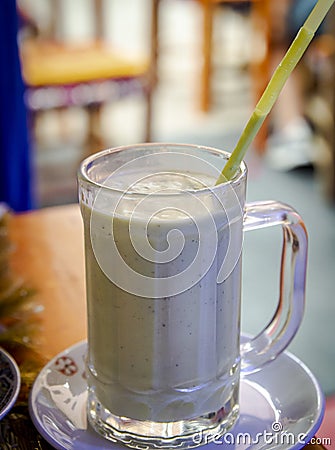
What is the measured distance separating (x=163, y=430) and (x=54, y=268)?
34 centimetres

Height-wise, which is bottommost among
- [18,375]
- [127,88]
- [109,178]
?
[127,88]

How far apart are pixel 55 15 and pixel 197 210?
249 centimetres

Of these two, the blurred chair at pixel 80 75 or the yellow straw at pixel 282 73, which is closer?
the yellow straw at pixel 282 73

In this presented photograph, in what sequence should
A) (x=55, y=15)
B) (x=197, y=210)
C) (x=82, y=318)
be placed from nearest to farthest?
(x=197, y=210) → (x=82, y=318) → (x=55, y=15)

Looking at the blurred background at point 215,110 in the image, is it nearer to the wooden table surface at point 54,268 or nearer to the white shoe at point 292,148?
the white shoe at point 292,148

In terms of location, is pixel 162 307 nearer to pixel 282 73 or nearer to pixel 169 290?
pixel 169 290

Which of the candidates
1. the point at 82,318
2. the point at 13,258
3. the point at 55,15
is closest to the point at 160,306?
the point at 82,318

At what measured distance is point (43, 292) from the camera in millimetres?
758

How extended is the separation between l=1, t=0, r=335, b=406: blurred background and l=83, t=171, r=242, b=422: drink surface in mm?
970

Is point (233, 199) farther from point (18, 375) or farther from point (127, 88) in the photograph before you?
point (127, 88)

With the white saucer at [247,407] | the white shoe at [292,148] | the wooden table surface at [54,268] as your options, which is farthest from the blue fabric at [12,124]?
the white saucer at [247,407]

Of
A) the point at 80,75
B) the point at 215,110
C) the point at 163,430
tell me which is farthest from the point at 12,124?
the point at 215,110

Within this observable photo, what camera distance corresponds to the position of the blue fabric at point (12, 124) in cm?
174

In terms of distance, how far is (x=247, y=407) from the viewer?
56 centimetres
